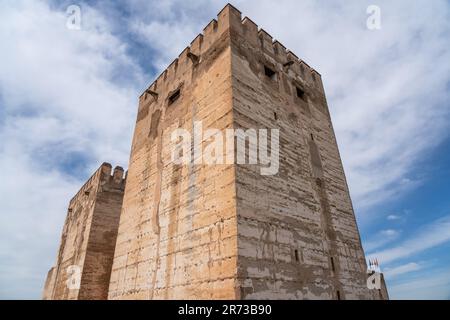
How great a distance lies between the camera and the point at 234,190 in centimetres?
639

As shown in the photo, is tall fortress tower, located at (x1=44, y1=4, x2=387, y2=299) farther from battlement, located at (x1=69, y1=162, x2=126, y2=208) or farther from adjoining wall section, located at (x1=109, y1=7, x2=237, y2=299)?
battlement, located at (x1=69, y1=162, x2=126, y2=208)

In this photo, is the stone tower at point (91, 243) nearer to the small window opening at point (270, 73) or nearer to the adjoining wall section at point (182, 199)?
the adjoining wall section at point (182, 199)

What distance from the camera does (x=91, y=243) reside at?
48.0ft

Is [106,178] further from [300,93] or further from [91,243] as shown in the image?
[300,93]

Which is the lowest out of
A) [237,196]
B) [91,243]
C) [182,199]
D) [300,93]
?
[237,196]

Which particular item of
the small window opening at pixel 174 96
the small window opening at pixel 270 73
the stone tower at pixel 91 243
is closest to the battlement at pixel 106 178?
the stone tower at pixel 91 243

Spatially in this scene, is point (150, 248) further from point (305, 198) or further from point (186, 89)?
point (186, 89)

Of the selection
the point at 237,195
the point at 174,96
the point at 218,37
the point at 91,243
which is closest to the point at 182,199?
the point at 237,195

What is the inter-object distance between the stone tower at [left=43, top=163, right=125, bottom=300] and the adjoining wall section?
5.45 m

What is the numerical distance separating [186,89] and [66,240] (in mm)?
14988

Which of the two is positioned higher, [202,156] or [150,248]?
[202,156]

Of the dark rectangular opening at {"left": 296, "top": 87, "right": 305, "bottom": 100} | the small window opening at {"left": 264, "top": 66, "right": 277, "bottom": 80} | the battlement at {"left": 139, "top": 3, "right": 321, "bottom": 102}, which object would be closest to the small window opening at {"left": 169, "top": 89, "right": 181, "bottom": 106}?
the battlement at {"left": 139, "top": 3, "right": 321, "bottom": 102}

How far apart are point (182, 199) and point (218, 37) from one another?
206 inches
